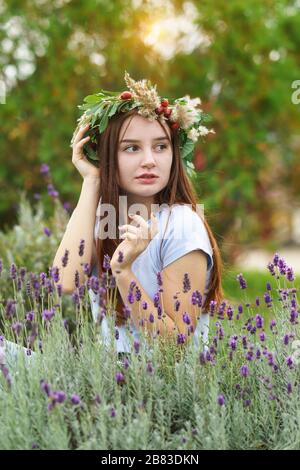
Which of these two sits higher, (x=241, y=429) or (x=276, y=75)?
(x=276, y=75)

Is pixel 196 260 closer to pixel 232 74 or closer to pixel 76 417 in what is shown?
pixel 76 417

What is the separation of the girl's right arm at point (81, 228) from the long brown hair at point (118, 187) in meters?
0.04

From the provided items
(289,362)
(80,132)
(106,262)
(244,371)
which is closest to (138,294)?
(106,262)

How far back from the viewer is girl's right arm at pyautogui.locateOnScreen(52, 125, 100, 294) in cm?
339

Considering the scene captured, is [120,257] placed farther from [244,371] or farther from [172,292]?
[244,371]

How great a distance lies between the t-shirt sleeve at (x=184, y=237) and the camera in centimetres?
317

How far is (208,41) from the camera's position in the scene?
8.69 meters

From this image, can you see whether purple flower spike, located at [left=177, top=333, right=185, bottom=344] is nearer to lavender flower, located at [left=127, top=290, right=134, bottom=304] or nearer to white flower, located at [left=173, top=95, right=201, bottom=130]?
lavender flower, located at [left=127, top=290, right=134, bottom=304]

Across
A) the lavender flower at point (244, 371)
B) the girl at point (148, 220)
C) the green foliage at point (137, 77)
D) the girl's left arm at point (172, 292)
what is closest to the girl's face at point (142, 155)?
the girl at point (148, 220)

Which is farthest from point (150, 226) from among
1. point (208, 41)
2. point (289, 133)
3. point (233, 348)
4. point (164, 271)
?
point (289, 133)

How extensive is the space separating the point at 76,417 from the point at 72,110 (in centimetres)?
597

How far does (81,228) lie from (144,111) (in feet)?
1.90

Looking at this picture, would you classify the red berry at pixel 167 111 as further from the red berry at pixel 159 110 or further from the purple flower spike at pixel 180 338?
the purple flower spike at pixel 180 338

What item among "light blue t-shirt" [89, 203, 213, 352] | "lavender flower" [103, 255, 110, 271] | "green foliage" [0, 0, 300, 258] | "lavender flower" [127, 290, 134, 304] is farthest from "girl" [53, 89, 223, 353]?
"green foliage" [0, 0, 300, 258]
